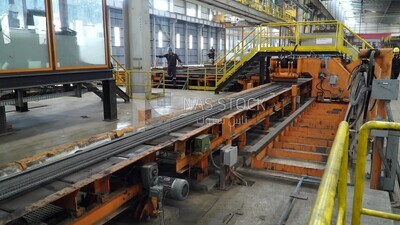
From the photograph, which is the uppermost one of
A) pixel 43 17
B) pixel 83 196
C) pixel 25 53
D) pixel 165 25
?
pixel 165 25

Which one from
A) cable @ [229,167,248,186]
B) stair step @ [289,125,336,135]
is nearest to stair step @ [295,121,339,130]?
stair step @ [289,125,336,135]

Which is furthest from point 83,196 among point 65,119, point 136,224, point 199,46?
point 199,46

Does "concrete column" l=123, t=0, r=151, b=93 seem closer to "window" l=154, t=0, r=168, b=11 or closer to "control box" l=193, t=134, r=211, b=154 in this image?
"control box" l=193, t=134, r=211, b=154

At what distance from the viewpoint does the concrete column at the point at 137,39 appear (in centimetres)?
1143

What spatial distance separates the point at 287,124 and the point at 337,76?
3638 millimetres

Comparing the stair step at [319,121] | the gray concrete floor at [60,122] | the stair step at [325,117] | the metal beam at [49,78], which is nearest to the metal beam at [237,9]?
the gray concrete floor at [60,122]

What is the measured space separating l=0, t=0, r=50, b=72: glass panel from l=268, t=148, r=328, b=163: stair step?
4888 mm

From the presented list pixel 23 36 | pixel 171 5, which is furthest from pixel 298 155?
pixel 171 5

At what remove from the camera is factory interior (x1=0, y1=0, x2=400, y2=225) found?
2.73 m

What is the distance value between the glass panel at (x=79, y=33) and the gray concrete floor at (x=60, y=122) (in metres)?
1.49

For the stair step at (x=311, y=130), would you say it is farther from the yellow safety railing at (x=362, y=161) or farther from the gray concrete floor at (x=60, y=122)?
the yellow safety railing at (x=362, y=161)

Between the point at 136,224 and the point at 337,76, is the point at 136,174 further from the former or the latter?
the point at 337,76

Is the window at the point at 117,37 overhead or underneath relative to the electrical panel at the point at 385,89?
overhead

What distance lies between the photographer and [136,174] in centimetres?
335
